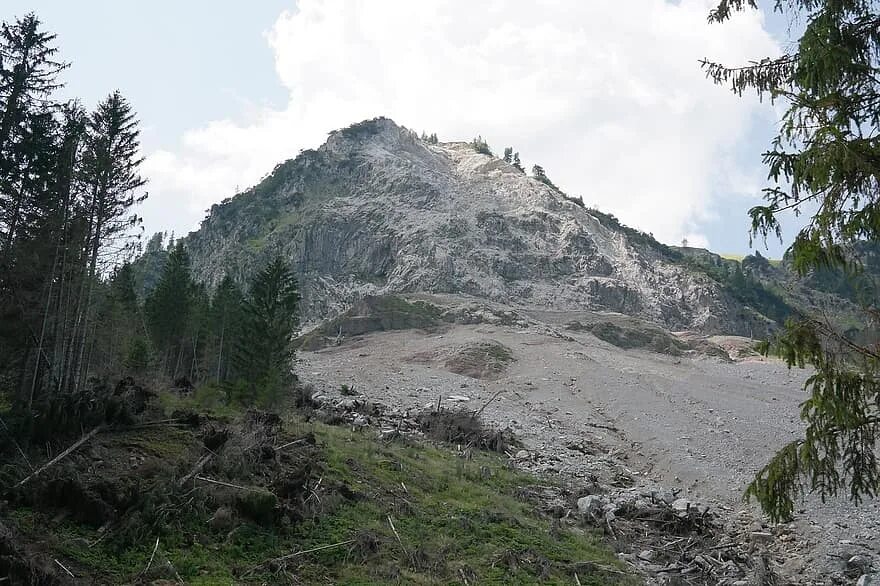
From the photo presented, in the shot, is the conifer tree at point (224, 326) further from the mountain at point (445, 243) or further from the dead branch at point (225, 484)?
the mountain at point (445, 243)

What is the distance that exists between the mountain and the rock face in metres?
0.22

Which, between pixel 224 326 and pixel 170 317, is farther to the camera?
pixel 224 326

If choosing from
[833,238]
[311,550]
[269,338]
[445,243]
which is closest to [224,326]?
[269,338]

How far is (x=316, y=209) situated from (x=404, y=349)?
54.7m

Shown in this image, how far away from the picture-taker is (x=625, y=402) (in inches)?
1422

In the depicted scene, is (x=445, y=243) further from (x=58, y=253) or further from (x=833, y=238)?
(x=833, y=238)

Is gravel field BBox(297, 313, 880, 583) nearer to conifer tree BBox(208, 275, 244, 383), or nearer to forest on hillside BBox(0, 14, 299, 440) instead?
conifer tree BBox(208, 275, 244, 383)

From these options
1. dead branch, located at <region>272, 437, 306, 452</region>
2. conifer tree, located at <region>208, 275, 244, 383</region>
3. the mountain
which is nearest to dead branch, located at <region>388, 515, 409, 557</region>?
dead branch, located at <region>272, 437, 306, 452</region>

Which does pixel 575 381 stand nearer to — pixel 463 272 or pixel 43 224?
pixel 43 224

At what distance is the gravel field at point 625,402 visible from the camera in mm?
14727

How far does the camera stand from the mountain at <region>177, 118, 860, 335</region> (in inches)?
3393

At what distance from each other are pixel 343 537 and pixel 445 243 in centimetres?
7894

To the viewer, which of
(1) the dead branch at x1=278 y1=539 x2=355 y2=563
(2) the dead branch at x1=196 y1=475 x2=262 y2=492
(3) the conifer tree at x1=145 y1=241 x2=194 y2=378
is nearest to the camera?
(1) the dead branch at x1=278 y1=539 x2=355 y2=563

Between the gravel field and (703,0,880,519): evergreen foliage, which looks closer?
(703,0,880,519): evergreen foliage
